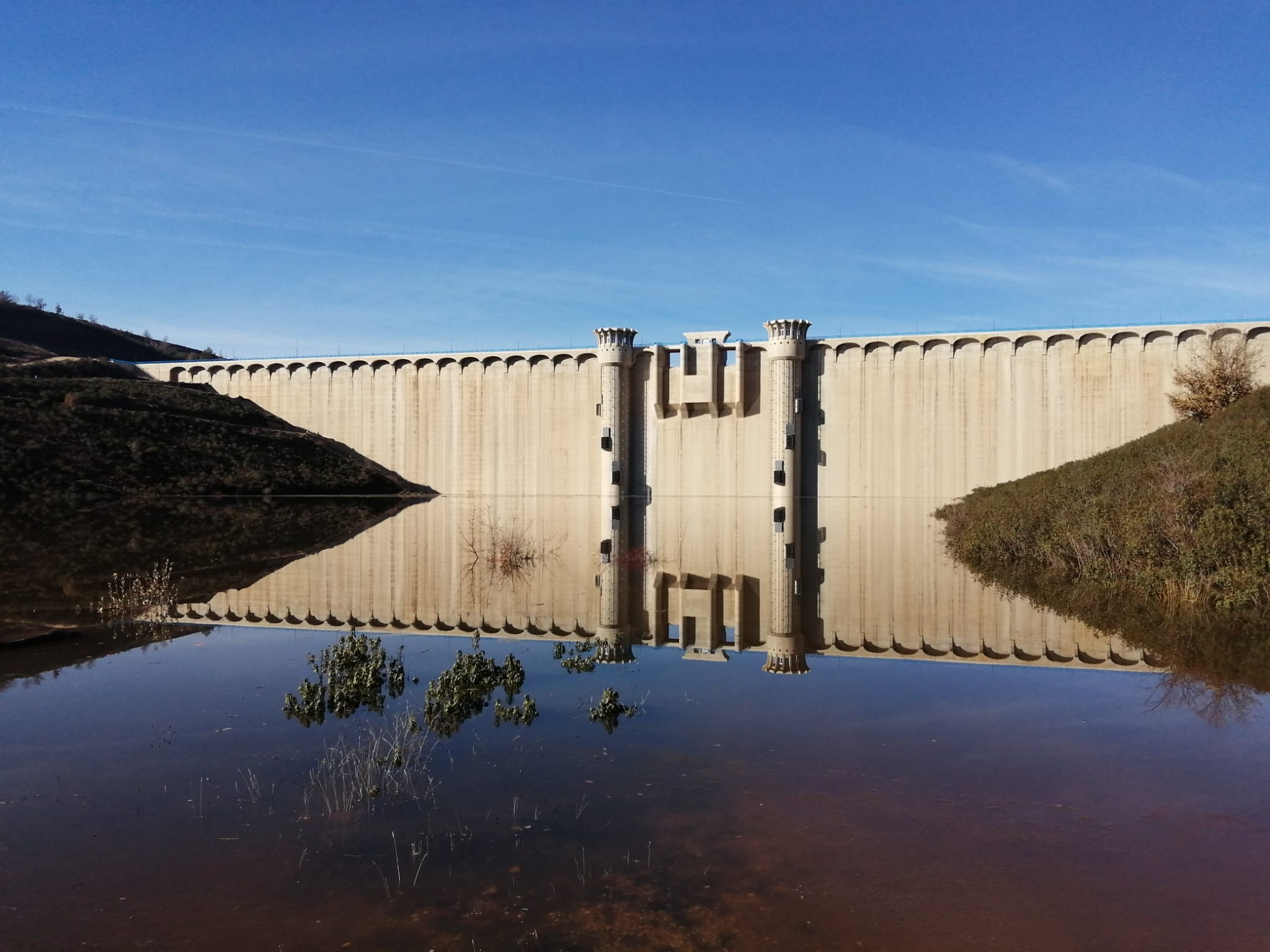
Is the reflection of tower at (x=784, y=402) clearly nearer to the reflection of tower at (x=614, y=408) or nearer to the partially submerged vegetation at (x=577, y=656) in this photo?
the reflection of tower at (x=614, y=408)

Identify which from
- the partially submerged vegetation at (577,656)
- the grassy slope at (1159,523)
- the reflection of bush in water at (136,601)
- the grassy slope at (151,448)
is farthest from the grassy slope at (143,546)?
the grassy slope at (1159,523)

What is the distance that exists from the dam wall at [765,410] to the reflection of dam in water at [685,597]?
49.2ft

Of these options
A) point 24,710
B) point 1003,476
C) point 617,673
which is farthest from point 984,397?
point 24,710

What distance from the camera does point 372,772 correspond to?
6797 mm

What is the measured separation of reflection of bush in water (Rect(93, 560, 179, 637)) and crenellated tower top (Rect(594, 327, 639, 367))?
31.4m

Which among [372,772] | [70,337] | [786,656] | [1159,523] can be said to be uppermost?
[70,337]

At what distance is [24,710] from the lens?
8414mm

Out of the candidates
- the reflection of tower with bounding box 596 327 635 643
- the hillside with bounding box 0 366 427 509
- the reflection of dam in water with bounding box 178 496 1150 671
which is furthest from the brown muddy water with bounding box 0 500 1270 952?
the reflection of tower with bounding box 596 327 635 643

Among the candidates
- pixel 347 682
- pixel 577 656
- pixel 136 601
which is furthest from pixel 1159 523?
pixel 136 601

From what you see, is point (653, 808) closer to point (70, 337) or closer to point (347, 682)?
point (347, 682)

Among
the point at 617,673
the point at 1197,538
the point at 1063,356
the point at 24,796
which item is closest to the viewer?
the point at 24,796

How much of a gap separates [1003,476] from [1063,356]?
5.72 meters

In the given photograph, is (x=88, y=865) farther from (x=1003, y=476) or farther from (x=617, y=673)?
(x=1003, y=476)

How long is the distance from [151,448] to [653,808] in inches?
1820
